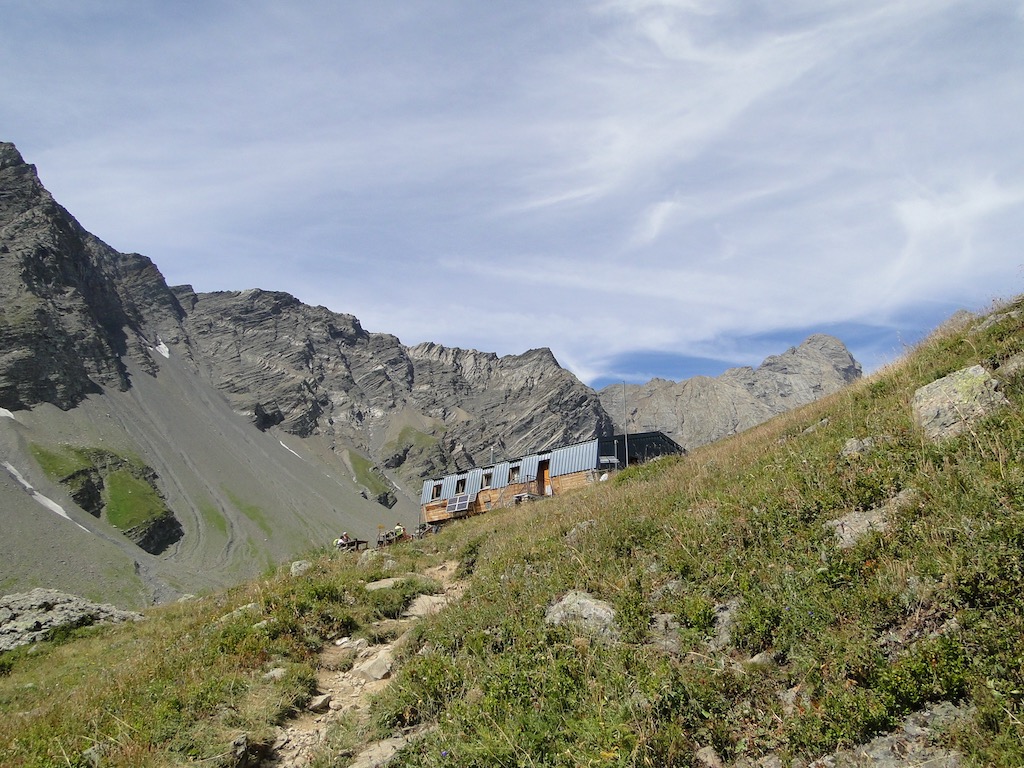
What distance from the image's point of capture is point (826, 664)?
559cm

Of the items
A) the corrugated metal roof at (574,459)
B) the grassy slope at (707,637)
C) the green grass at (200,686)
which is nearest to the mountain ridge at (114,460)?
the corrugated metal roof at (574,459)

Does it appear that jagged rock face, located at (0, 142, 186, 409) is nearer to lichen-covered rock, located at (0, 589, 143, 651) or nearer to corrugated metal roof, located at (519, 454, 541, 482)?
corrugated metal roof, located at (519, 454, 541, 482)

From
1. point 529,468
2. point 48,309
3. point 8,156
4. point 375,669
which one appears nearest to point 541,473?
point 529,468

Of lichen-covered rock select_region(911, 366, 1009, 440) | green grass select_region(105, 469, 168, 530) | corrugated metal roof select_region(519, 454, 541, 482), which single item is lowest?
green grass select_region(105, 469, 168, 530)

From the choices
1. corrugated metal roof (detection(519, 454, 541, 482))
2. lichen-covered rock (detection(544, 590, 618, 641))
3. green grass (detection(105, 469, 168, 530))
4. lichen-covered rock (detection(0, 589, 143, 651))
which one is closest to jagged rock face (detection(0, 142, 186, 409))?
green grass (detection(105, 469, 168, 530))

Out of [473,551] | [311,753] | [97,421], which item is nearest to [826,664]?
[311,753]

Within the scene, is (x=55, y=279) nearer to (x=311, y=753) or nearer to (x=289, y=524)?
(x=289, y=524)

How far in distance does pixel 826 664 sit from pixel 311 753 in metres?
6.05

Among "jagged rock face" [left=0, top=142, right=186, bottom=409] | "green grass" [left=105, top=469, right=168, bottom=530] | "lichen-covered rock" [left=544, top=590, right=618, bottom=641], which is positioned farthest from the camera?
"jagged rock face" [left=0, top=142, right=186, bottom=409]

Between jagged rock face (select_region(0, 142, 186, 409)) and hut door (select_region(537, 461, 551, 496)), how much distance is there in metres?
150

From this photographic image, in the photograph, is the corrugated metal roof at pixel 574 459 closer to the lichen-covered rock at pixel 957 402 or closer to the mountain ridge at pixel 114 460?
the lichen-covered rock at pixel 957 402

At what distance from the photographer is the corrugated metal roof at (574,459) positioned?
38.7 m

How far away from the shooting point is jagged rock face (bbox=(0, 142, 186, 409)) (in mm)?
141625

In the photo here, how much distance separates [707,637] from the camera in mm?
6762
